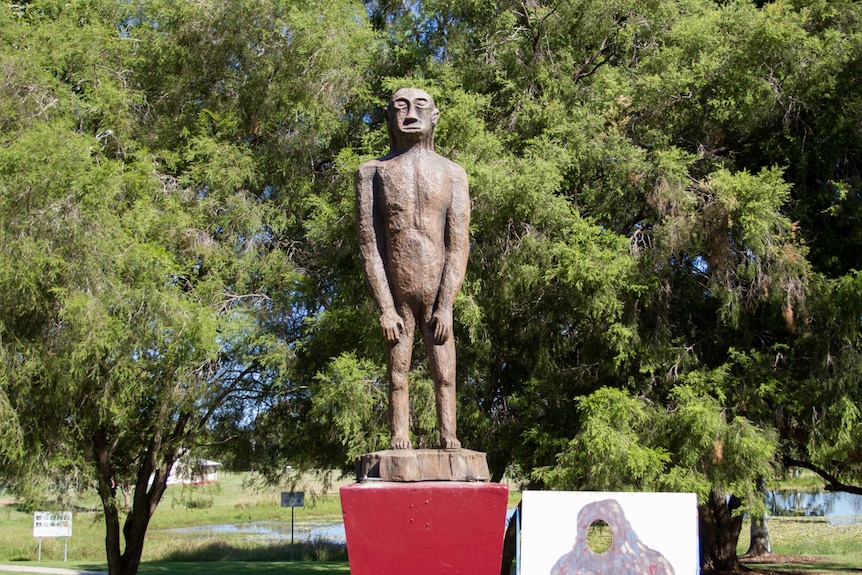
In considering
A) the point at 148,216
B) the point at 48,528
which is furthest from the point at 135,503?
the point at 148,216

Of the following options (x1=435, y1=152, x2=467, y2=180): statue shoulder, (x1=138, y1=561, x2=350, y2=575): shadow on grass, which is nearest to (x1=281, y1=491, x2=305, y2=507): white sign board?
(x1=138, y1=561, x2=350, y2=575): shadow on grass

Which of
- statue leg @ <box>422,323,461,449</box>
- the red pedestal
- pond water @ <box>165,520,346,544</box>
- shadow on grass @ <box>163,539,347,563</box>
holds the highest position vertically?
statue leg @ <box>422,323,461,449</box>

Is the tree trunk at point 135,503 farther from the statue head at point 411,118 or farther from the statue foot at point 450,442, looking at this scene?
the statue head at point 411,118

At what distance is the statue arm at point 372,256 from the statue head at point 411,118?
27 centimetres

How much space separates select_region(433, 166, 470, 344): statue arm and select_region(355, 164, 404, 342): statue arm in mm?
253

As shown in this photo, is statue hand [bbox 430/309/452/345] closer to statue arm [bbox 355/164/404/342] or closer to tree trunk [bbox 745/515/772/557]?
statue arm [bbox 355/164/404/342]

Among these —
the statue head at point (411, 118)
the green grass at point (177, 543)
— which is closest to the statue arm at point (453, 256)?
the statue head at point (411, 118)

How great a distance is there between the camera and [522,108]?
43.7ft

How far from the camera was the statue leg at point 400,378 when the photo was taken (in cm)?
557

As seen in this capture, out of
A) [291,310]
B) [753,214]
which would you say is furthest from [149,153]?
[753,214]

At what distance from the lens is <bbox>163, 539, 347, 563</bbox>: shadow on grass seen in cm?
2009

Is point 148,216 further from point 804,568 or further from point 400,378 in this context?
point 804,568

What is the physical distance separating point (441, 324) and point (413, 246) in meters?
0.50

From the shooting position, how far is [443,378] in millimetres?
5633
